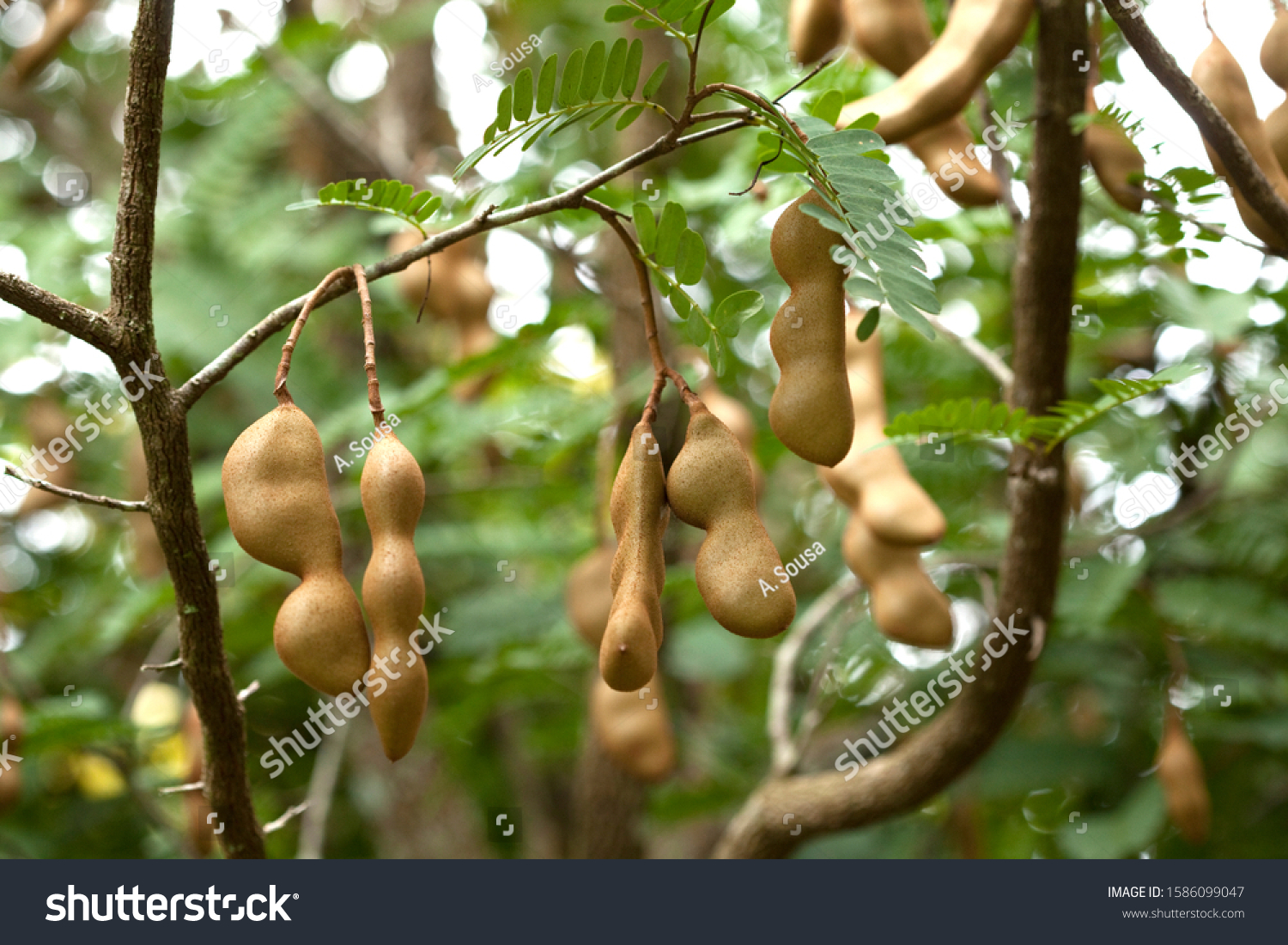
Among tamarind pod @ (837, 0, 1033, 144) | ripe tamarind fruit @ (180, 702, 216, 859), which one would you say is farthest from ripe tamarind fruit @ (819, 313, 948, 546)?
ripe tamarind fruit @ (180, 702, 216, 859)

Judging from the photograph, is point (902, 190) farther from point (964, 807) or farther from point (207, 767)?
point (964, 807)

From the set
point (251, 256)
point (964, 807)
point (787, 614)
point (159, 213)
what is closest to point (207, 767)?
point (787, 614)

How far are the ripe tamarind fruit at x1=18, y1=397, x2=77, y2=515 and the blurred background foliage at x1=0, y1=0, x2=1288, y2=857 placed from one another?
58mm

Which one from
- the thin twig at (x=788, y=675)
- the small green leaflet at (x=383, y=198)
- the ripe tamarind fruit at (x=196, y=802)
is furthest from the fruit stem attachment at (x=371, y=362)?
the thin twig at (x=788, y=675)

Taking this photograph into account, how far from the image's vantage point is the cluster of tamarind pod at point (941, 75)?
896 millimetres

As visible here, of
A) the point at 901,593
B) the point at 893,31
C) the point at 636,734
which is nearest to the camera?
the point at 893,31

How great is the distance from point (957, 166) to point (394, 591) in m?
0.68

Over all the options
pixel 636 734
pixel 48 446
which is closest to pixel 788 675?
pixel 636 734

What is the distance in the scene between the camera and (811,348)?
688mm

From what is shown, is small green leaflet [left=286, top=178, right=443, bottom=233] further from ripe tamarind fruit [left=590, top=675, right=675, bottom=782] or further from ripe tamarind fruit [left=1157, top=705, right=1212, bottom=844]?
ripe tamarind fruit [left=1157, top=705, right=1212, bottom=844]

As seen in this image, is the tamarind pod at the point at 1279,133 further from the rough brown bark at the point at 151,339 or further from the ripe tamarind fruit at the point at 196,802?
the ripe tamarind fruit at the point at 196,802

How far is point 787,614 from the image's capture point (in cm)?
65

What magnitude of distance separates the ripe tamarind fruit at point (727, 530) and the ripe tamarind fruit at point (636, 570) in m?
0.02

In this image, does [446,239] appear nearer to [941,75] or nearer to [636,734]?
[941,75]
